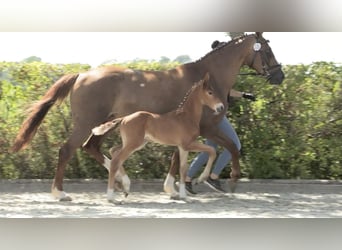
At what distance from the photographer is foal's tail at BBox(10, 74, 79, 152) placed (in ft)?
23.7

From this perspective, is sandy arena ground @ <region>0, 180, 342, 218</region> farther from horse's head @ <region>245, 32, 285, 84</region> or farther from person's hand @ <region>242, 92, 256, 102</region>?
horse's head @ <region>245, 32, 285, 84</region>

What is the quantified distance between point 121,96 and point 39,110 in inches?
36.1

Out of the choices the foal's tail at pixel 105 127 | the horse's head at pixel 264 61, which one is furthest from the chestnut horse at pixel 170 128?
the horse's head at pixel 264 61

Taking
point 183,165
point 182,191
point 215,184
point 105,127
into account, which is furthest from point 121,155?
point 215,184

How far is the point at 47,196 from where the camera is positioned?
7.50 metres

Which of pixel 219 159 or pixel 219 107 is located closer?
pixel 219 107

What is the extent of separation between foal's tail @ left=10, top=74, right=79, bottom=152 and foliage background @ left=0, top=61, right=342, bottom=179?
865 millimetres

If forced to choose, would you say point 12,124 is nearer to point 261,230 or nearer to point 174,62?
point 174,62

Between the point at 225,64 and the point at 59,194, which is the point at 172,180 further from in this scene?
the point at 225,64

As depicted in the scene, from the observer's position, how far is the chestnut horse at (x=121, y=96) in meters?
7.13

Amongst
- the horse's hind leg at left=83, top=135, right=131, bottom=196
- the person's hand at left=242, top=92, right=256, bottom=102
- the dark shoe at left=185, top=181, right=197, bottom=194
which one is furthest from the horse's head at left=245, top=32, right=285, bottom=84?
the horse's hind leg at left=83, top=135, right=131, bottom=196

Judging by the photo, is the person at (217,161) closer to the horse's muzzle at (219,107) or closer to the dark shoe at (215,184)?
the dark shoe at (215,184)

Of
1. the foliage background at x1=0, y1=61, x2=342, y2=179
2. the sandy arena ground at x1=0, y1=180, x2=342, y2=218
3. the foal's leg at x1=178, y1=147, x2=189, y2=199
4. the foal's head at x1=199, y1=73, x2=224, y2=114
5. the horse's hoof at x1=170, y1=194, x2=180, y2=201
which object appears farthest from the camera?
the foliage background at x1=0, y1=61, x2=342, y2=179

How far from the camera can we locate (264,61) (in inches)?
296
